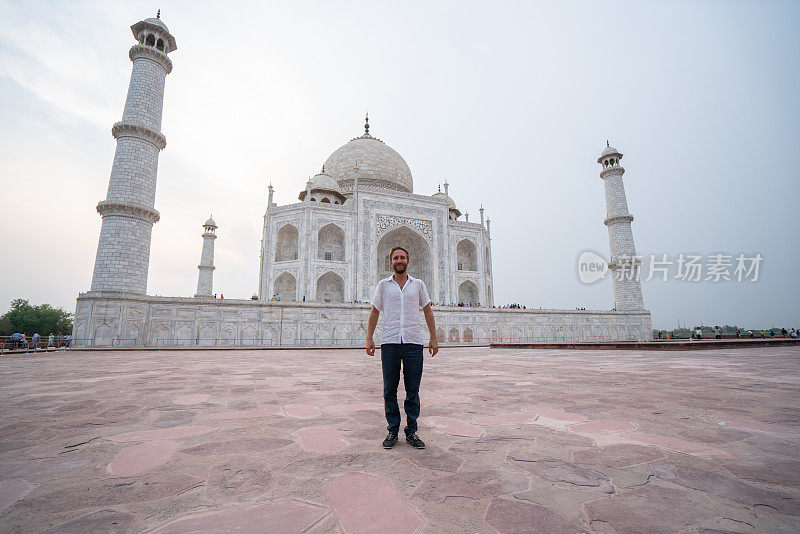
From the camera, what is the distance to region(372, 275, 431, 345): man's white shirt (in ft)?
7.12

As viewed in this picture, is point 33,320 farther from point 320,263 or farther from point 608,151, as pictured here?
point 608,151

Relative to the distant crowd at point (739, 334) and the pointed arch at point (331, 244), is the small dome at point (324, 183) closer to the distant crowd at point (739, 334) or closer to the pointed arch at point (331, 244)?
the pointed arch at point (331, 244)

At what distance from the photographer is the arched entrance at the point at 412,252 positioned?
23.9 m

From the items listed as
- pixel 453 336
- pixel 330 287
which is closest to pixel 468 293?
pixel 453 336

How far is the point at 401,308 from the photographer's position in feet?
7.39

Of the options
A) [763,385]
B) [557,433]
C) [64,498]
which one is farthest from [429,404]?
[763,385]

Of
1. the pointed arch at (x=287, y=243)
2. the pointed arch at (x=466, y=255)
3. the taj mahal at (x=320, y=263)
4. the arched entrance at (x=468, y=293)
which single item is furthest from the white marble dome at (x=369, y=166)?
the arched entrance at (x=468, y=293)

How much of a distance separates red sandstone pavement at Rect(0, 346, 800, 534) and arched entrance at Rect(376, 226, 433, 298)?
68.8 feet

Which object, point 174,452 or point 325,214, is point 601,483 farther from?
point 325,214

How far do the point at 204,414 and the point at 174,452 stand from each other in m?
0.82

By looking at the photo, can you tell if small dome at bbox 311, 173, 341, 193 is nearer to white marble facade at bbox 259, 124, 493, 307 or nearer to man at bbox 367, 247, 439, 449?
white marble facade at bbox 259, 124, 493, 307

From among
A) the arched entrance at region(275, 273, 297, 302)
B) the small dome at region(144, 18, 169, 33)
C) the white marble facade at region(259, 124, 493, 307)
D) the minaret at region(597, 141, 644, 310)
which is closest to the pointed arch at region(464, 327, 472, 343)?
the white marble facade at region(259, 124, 493, 307)

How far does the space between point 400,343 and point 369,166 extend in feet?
89.3

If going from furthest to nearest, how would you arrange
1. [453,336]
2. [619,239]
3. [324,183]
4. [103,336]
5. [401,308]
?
[324,183]
[619,239]
[453,336]
[103,336]
[401,308]
